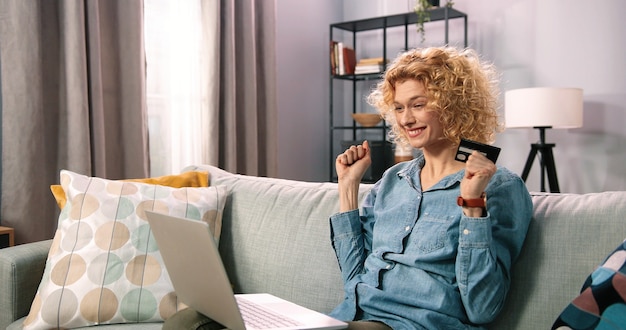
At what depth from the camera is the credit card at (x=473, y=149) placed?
1.15 meters

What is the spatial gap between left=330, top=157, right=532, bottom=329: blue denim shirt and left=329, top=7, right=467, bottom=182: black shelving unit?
2528 mm

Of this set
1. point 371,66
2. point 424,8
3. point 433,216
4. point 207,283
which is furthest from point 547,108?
point 207,283

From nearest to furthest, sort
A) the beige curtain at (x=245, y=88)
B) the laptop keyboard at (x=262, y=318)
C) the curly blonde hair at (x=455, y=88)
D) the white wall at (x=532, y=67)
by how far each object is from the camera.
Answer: the laptop keyboard at (x=262, y=318) < the curly blonde hair at (x=455, y=88) < the beige curtain at (x=245, y=88) < the white wall at (x=532, y=67)

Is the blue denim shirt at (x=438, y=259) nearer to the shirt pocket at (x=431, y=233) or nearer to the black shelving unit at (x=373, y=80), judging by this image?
the shirt pocket at (x=431, y=233)

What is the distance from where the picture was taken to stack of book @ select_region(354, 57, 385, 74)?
398 cm

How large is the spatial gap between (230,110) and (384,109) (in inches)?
75.9

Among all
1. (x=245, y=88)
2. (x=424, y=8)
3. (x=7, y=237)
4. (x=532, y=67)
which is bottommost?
(x=7, y=237)

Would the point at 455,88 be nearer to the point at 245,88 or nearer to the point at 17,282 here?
the point at 17,282

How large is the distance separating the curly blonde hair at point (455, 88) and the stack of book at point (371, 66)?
2592 millimetres

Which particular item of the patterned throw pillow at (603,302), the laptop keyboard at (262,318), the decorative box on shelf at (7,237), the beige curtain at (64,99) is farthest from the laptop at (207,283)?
the beige curtain at (64,99)

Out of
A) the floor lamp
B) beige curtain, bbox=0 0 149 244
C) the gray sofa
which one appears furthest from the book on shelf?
the gray sofa

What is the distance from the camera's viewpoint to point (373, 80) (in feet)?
14.5

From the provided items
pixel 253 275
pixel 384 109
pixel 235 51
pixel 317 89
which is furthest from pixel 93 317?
pixel 317 89

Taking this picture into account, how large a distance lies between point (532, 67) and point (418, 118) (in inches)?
110
